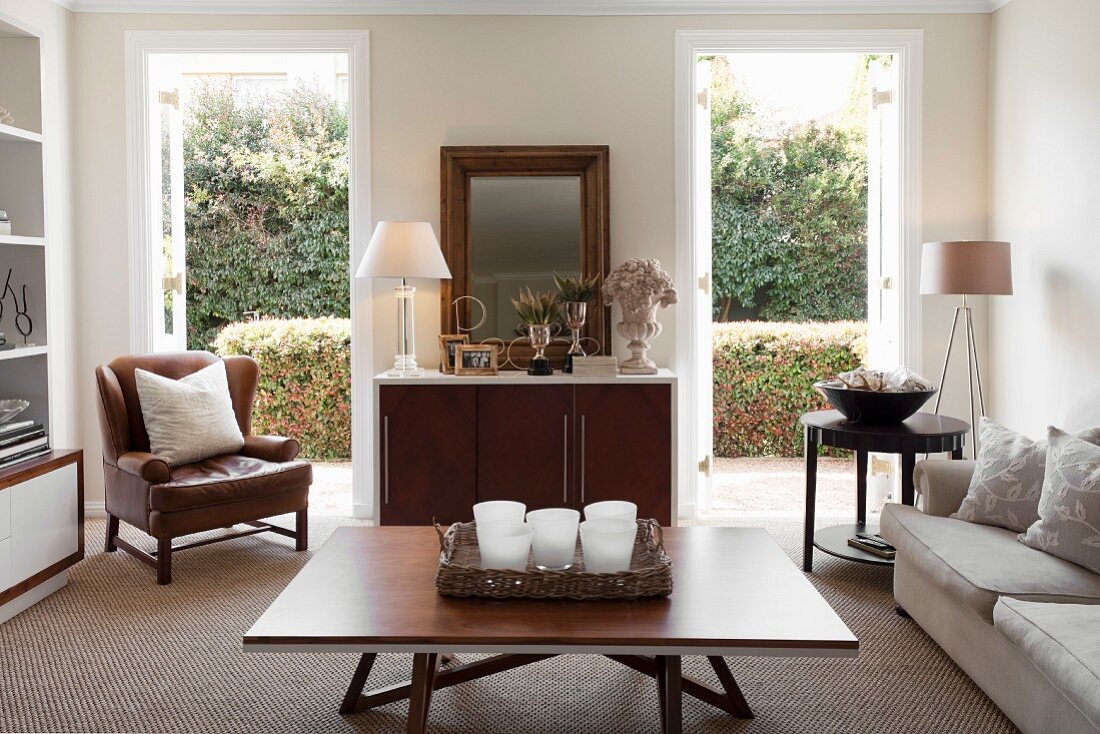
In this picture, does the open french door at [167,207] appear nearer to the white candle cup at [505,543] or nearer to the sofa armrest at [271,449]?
the sofa armrest at [271,449]

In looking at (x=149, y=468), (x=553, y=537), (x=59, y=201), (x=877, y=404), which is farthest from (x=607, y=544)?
(x=59, y=201)

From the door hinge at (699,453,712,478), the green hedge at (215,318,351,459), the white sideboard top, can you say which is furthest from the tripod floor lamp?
the green hedge at (215,318,351,459)

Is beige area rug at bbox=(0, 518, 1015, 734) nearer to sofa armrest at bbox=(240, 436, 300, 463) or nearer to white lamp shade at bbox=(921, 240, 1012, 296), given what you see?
sofa armrest at bbox=(240, 436, 300, 463)

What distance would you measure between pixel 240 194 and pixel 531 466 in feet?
13.7

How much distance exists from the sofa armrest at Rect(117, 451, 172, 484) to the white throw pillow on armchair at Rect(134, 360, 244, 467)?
15 centimetres

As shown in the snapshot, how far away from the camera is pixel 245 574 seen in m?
3.89

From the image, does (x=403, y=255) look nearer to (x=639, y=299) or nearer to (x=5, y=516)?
(x=639, y=299)

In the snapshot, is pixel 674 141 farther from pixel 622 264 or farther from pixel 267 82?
pixel 267 82

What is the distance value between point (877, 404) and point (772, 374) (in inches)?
126

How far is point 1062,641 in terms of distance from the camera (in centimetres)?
209

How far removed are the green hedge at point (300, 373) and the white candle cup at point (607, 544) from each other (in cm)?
475

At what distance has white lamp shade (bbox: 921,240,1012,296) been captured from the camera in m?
4.04

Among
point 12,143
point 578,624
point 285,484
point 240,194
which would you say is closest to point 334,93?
point 240,194

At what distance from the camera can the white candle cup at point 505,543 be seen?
2271mm
